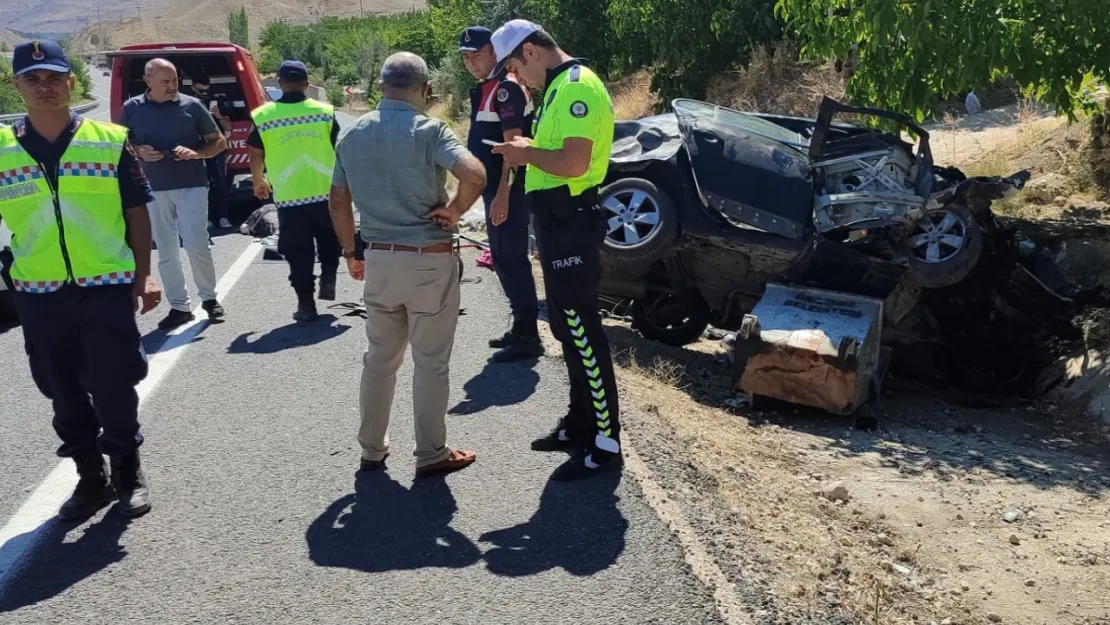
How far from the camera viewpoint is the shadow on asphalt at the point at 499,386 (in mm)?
5492

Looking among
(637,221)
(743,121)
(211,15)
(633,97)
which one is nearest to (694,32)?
(633,97)

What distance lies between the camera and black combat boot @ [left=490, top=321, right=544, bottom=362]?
625 centimetres

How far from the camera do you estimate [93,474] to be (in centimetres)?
425

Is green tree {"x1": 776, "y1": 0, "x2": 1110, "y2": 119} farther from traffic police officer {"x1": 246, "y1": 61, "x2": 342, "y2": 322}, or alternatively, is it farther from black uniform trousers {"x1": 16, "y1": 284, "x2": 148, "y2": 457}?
black uniform trousers {"x1": 16, "y1": 284, "x2": 148, "y2": 457}

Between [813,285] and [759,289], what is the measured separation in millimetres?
492

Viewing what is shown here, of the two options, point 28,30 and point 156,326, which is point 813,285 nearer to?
point 156,326

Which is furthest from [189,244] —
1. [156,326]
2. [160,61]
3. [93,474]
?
[93,474]

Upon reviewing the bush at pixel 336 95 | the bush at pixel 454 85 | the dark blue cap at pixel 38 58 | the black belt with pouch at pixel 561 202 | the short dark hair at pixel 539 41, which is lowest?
the bush at pixel 336 95

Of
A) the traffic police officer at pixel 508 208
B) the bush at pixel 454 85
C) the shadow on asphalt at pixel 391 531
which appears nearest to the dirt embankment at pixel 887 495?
the traffic police officer at pixel 508 208

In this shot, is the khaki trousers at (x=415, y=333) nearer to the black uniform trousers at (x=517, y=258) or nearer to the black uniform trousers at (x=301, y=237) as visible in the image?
the black uniform trousers at (x=517, y=258)

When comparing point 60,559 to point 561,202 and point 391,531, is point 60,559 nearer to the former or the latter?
point 391,531

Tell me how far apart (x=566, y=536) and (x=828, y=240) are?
12.0ft

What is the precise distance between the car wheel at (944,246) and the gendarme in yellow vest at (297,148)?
4.10m

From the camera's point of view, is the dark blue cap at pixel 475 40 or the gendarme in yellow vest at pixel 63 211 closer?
the gendarme in yellow vest at pixel 63 211
